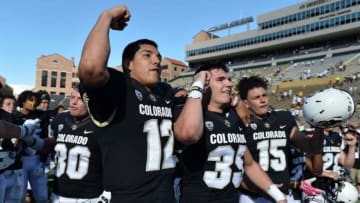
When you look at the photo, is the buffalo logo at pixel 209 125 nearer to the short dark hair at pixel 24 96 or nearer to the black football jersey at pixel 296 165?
the black football jersey at pixel 296 165

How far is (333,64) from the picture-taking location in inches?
1734

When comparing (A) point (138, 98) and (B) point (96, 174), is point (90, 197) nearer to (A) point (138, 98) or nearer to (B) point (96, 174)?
(B) point (96, 174)

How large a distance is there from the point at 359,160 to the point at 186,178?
959 cm

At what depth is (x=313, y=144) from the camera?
4203mm

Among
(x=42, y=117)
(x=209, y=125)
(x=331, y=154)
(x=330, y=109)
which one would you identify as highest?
(x=42, y=117)

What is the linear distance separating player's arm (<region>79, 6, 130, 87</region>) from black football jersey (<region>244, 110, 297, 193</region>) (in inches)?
99.4

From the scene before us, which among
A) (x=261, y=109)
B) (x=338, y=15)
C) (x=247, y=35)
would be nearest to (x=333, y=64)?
(x=338, y=15)

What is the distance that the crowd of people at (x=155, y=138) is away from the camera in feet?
8.42

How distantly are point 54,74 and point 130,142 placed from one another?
256 feet

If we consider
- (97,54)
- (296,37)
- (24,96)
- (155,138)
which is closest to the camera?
(97,54)

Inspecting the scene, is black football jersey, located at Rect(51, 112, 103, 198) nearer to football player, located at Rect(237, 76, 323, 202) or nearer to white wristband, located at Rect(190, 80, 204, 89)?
white wristband, located at Rect(190, 80, 204, 89)

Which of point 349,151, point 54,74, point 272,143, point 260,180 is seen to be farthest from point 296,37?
point 260,180

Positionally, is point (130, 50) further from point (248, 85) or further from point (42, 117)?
point (42, 117)

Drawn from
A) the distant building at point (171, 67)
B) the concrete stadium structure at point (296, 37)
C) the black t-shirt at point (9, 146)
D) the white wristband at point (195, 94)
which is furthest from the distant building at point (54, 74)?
the white wristband at point (195, 94)
